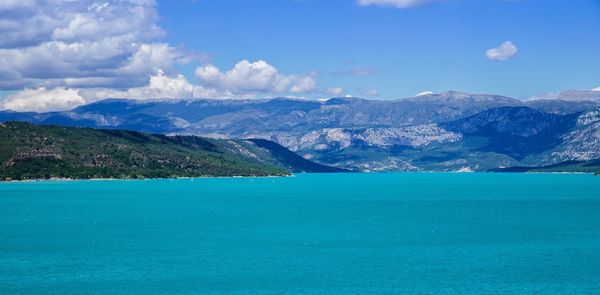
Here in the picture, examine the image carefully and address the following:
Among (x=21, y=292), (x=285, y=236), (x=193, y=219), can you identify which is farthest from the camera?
(x=193, y=219)

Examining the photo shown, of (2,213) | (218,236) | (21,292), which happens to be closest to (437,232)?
(218,236)

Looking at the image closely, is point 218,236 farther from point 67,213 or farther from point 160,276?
point 67,213

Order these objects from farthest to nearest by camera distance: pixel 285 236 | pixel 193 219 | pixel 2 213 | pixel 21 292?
pixel 2 213 < pixel 193 219 < pixel 285 236 < pixel 21 292

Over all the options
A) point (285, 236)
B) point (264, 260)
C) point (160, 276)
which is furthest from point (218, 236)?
point (160, 276)

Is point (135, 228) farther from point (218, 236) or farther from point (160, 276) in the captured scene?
point (160, 276)

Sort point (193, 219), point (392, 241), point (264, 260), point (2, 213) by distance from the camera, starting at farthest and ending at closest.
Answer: point (2, 213) → point (193, 219) → point (392, 241) → point (264, 260)

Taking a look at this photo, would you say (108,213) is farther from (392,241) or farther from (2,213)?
(392,241)

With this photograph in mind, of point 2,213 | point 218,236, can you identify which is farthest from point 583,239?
point 2,213

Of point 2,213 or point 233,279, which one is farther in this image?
point 2,213

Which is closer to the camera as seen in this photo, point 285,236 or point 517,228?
point 285,236
